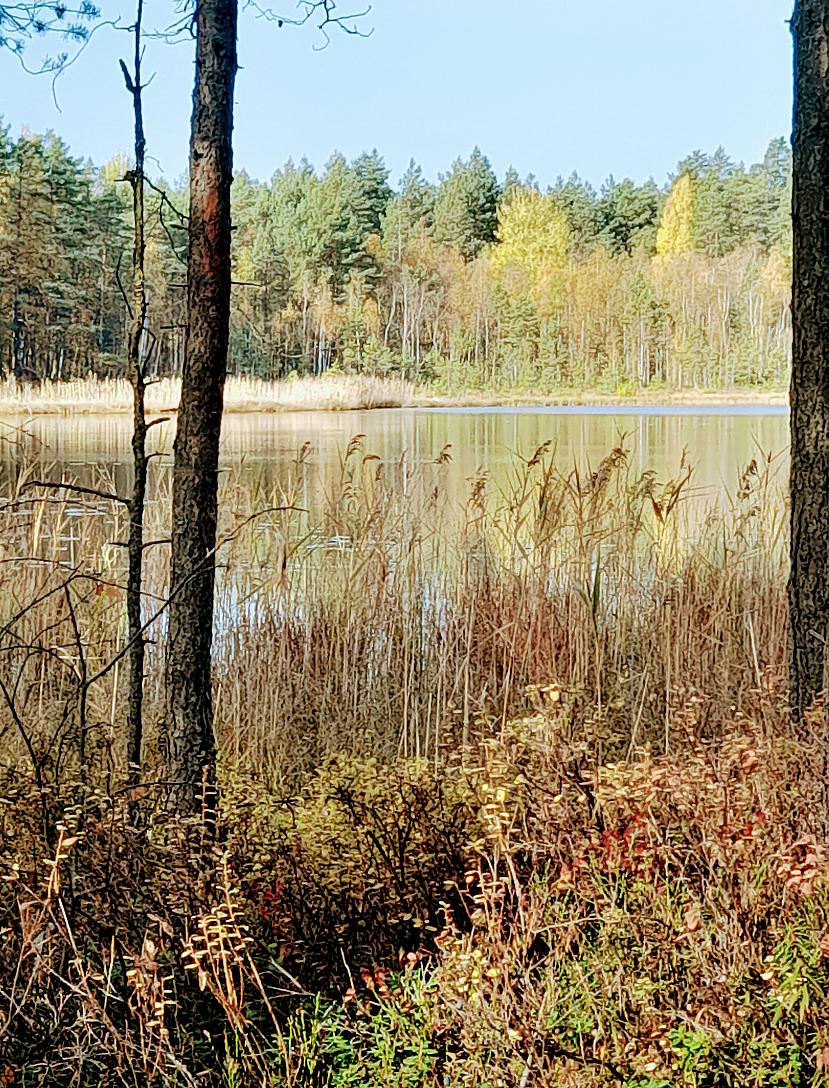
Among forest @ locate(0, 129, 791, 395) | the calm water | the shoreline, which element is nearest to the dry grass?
the shoreline

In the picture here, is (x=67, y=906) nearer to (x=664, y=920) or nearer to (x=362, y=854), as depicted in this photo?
(x=362, y=854)

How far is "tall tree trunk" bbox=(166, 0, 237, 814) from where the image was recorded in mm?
2408

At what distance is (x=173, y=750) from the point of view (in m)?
2.43

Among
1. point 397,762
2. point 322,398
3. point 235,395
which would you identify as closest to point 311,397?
point 322,398

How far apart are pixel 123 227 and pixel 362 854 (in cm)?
2385

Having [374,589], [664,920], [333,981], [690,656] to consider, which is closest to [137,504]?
[333,981]

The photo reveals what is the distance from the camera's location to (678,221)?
3825cm

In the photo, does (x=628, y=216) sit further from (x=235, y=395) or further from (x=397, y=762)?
(x=397, y=762)

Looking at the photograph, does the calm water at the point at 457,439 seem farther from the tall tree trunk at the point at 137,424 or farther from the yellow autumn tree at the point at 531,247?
the yellow autumn tree at the point at 531,247

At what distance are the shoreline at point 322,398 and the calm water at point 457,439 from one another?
24 centimetres

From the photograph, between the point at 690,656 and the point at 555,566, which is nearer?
the point at 690,656

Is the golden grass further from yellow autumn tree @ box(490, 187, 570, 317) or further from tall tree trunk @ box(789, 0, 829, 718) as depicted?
yellow autumn tree @ box(490, 187, 570, 317)

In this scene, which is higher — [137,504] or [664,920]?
[137,504]

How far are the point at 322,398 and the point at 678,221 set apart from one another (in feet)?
72.7
